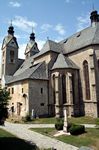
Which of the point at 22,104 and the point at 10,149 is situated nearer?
the point at 10,149

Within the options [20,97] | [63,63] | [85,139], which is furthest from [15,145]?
[63,63]

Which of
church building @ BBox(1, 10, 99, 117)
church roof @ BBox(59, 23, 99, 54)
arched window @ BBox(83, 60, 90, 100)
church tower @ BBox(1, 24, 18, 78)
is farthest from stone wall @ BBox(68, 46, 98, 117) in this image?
church tower @ BBox(1, 24, 18, 78)

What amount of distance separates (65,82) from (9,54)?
25971 mm

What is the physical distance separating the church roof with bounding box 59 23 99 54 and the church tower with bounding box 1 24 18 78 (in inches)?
726

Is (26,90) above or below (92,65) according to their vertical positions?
below

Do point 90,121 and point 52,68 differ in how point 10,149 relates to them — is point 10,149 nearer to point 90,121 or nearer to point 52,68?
point 90,121

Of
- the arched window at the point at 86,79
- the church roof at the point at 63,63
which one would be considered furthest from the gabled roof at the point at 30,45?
the arched window at the point at 86,79

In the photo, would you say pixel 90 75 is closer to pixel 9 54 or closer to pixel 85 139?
pixel 85 139

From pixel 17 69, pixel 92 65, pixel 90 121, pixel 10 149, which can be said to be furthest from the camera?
pixel 17 69

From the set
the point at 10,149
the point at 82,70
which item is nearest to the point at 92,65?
the point at 82,70

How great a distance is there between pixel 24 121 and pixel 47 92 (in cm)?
833

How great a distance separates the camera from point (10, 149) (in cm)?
1438

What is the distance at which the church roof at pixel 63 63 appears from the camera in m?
34.8

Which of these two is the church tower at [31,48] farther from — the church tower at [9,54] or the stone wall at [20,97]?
the stone wall at [20,97]
